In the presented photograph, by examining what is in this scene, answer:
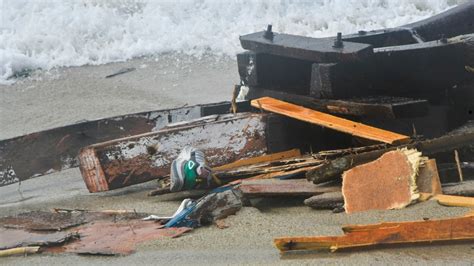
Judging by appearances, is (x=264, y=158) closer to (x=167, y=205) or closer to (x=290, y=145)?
(x=290, y=145)

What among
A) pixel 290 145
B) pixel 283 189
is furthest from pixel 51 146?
pixel 283 189

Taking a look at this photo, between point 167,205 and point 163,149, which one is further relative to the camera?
point 163,149

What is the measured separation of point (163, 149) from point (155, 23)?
747 centimetres

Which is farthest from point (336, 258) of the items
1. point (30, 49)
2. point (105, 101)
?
point (30, 49)

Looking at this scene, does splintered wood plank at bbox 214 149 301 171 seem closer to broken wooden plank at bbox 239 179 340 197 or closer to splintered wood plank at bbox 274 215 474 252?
broken wooden plank at bbox 239 179 340 197

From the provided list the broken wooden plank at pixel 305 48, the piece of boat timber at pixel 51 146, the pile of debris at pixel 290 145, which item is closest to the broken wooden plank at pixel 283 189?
the pile of debris at pixel 290 145

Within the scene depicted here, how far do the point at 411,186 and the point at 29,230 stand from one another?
1.75 metres

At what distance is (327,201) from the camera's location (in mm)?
3367

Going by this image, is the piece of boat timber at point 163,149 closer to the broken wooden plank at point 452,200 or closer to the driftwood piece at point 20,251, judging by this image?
the driftwood piece at point 20,251

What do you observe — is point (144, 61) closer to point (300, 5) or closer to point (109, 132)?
point (300, 5)

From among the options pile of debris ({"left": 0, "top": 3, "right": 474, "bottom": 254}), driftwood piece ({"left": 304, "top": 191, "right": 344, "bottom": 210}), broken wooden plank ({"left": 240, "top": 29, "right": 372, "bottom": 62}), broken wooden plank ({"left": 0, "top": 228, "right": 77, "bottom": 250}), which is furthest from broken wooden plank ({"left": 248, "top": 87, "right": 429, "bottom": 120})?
broken wooden plank ({"left": 0, "top": 228, "right": 77, "bottom": 250})

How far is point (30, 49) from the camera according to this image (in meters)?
9.94

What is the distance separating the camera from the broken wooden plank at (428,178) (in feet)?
10.6

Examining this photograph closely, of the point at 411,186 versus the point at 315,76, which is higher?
the point at 315,76
